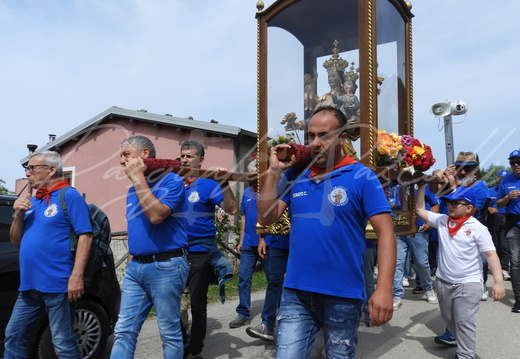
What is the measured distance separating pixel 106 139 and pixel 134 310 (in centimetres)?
1319

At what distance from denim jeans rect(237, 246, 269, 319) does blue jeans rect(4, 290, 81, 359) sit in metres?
2.62

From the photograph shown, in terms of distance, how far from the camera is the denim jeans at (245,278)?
5977 millimetres

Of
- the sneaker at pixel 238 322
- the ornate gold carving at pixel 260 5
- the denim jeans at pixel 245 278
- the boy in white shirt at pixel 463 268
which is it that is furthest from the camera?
the denim jeans at pixel 245 278

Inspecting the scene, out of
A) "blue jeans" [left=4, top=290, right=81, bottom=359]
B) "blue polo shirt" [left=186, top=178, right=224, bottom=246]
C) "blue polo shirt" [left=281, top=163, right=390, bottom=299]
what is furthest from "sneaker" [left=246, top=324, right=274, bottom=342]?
"blue polo shirt" [left=281, top=163, right=390, bottom=299]

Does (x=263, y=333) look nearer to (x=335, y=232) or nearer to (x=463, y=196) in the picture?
(x=463, y=196)

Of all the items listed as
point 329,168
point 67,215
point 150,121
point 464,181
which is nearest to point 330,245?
point 329,168

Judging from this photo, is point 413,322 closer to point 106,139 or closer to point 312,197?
point 312,197

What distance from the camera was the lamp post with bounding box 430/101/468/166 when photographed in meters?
11.2

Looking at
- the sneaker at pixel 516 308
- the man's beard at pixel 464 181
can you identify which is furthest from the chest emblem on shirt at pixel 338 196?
the sneaker at pixel 516 308

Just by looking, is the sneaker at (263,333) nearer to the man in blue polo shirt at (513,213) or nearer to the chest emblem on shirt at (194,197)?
the chest emblem on shirt at (194,197)

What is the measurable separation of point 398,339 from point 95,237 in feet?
11.2

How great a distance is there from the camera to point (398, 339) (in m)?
5.26

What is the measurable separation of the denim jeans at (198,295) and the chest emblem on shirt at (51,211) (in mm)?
1404

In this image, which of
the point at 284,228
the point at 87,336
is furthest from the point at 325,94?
the point at 87,336
